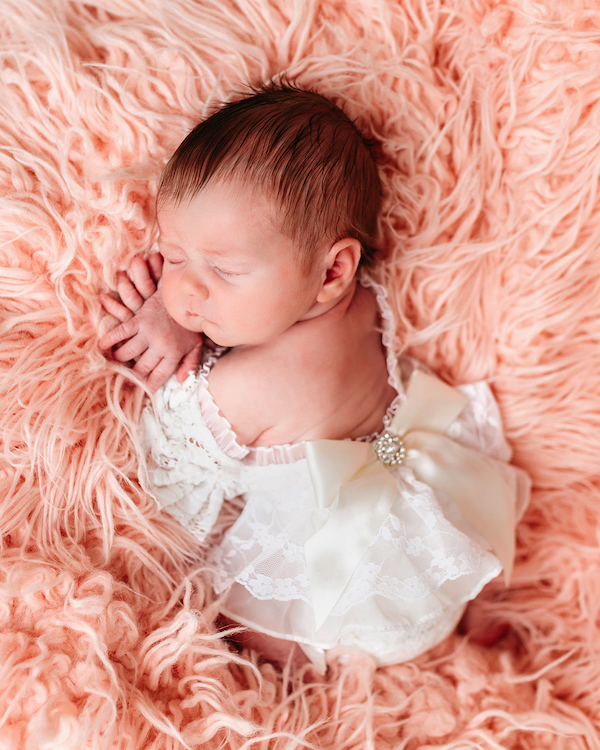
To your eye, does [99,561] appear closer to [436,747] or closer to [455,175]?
[436,747]

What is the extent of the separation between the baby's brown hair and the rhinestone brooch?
34cm

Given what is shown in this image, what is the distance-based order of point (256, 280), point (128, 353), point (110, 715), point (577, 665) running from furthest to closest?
point (577, 665) → point (128, 353) → point (256, 280) → point (110, 715)

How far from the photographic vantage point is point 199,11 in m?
1.02

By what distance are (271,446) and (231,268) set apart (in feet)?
1.04

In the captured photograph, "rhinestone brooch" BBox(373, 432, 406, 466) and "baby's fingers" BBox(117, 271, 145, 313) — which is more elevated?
"baby's fingers" BBox(117, 271, 145, 313)

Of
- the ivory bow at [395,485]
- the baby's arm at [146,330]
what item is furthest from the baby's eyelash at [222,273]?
the ivory bow at [395,485]

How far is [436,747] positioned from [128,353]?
76 cm

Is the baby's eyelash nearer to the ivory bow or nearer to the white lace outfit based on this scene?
the white lace outfit

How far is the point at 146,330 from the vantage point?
3.34 ft

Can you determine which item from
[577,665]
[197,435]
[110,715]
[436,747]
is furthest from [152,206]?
[577,665]

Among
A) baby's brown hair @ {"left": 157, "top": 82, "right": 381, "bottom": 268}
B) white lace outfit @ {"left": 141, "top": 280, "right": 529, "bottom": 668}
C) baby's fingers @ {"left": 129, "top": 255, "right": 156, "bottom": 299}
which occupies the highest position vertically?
baby's brown hair @ {"left": 157, "top": 82, "right": 381, "bottom": 268}

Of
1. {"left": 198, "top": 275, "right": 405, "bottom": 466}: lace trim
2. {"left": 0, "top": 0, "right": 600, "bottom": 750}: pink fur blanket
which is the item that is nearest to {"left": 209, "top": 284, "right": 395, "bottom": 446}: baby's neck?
{"left": 198, "top": 275, "right": 405, "bottom": 466}: lace trim

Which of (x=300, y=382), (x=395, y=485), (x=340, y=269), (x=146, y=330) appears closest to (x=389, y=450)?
(x=395, y=485)

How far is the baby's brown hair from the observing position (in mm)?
899
